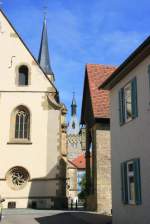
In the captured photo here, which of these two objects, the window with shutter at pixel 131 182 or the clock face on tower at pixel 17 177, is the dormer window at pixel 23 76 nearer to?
the clock face on tower at pixel 17 177

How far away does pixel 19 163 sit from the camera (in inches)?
1177

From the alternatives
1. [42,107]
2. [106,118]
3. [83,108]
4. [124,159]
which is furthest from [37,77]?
[124,159]

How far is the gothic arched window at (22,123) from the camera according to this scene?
100 feet

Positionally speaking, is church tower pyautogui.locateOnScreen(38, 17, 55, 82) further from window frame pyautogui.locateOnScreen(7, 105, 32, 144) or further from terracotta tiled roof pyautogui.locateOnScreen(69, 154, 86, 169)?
terracotta tiled roof pyautogui.locateOnScreen(69, 154, 86, 169)

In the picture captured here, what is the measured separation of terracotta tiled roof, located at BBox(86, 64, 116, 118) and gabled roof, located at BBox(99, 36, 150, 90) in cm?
843

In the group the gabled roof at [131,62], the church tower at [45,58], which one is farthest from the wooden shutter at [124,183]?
the church tower at [45,58]

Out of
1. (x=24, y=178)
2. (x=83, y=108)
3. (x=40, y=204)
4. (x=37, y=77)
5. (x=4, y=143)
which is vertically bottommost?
(x=40, y=204)

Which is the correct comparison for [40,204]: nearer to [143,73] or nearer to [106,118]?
[106,118]

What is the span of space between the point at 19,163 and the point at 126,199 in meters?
16.9

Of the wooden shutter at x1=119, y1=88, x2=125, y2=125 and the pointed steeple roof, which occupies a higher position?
the pointed steeple roof

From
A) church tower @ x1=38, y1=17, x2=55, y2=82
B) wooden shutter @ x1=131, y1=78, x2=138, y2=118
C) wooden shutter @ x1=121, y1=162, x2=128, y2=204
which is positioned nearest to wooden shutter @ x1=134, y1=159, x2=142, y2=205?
wooden shutter @ x1=121, y1=162, x2=128, y2=204

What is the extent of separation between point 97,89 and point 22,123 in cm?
753

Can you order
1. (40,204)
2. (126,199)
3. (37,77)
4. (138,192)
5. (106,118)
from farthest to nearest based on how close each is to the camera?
(37,77)
(40,204)
(106,118)
(126,199)
(138,192)

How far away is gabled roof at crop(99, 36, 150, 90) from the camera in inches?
492
